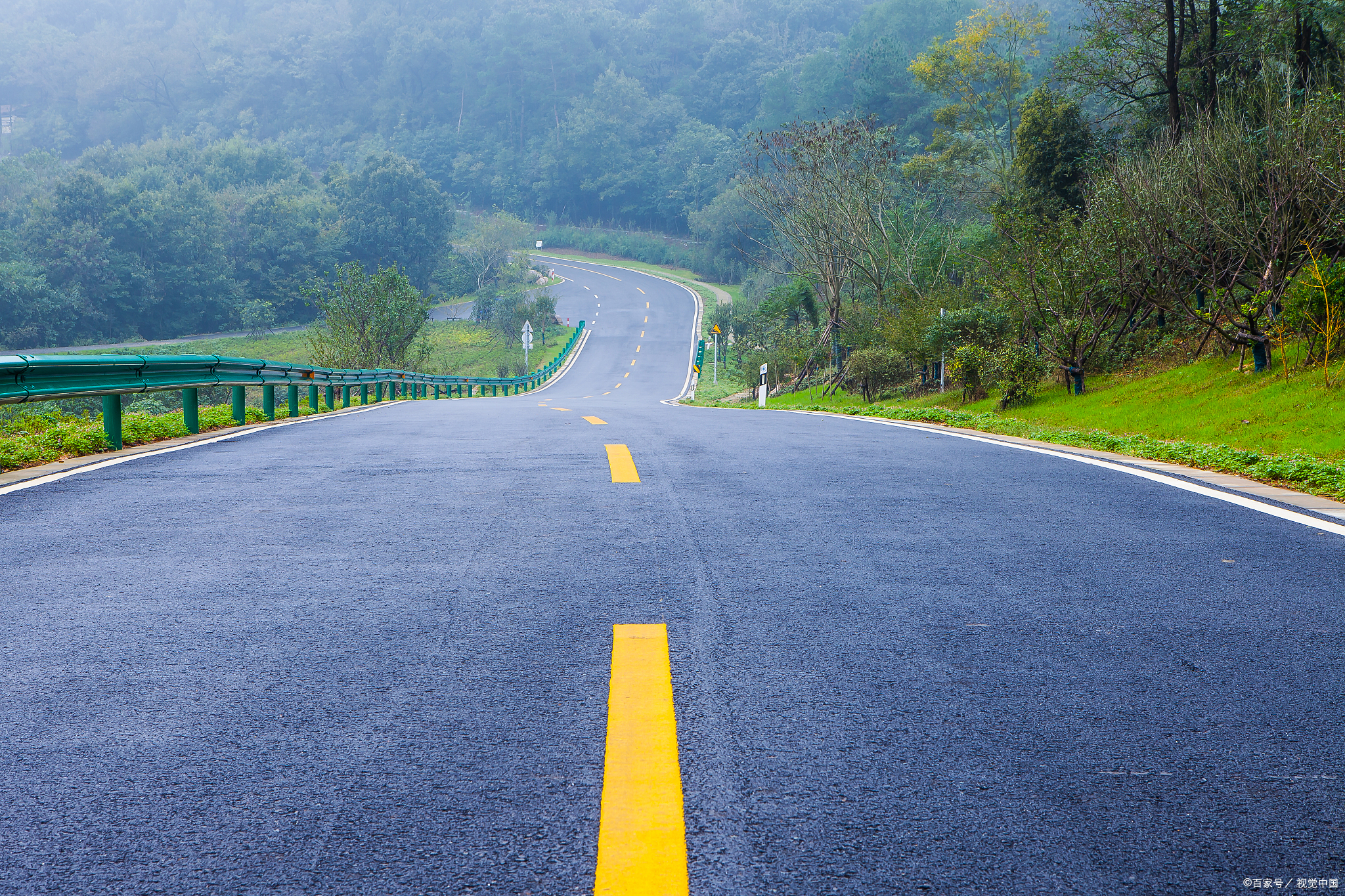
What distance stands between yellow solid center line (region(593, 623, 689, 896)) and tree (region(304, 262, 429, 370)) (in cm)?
3540

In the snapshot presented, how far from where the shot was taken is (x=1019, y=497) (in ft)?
21.3

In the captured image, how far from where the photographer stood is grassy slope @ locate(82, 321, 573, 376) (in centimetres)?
6738

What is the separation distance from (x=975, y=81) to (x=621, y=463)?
172 feet

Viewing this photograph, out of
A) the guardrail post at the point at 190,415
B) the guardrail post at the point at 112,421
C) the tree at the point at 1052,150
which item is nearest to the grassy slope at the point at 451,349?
the tree at the point at 1052,150

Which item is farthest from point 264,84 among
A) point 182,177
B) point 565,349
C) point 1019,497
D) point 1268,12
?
point 1019,497

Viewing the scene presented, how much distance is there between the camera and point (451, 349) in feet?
244

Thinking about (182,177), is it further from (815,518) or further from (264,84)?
(815,518)

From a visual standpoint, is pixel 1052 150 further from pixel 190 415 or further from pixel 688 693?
pixel 688 693

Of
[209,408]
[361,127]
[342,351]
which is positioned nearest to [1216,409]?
[209,408]

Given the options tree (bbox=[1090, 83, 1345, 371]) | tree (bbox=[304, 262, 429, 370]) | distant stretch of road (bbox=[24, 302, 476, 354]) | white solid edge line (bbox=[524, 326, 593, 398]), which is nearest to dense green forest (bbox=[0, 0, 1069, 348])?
distant stretch of road (bbox=[24, 302, 476, 354])

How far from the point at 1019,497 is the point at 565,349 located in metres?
60.1

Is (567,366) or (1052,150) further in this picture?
(567,366)

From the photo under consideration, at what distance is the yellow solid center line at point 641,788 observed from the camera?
194 cm

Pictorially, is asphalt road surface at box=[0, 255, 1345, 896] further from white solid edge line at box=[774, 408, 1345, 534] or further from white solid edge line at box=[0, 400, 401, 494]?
white solid edge line at box=[0, 400, 401, 494]
